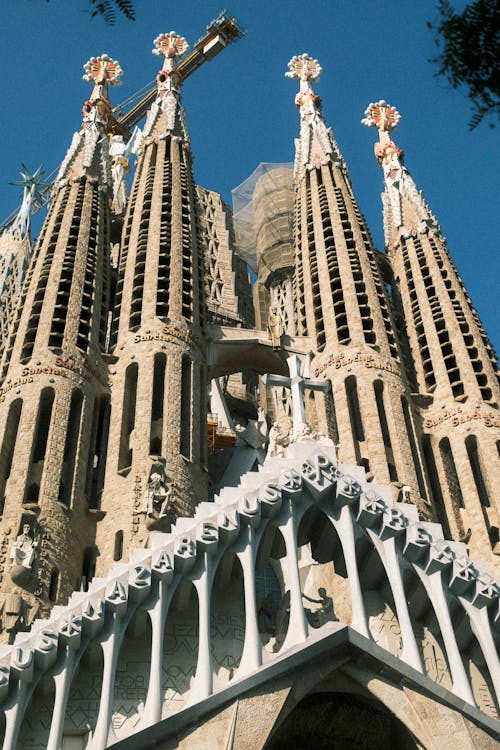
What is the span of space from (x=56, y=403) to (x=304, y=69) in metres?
23.8

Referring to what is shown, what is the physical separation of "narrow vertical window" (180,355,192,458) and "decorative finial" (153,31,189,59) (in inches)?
727

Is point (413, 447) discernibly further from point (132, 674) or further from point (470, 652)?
point (132, 674)

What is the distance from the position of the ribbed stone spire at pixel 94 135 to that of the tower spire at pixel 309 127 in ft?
22.8

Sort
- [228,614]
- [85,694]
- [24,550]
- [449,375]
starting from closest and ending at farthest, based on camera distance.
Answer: [85,694] → [228,614] → [24,550] → [449,375]

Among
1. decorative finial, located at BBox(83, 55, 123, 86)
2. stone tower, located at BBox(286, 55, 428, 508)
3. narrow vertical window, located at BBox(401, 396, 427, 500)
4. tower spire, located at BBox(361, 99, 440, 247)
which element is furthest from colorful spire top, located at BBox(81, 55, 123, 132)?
narrow vertical window, located at BBox(401, 396, 427, 500)

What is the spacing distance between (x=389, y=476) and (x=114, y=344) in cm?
781

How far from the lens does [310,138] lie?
38.0 meters

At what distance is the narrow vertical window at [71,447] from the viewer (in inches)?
869

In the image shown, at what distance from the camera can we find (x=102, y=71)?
3944cm

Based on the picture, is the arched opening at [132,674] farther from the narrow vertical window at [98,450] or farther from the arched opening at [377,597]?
the narrow vertical window at [98,450]

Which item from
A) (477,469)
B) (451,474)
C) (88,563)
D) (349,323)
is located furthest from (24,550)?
(349,323)

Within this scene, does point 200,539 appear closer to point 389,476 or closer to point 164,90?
point 389,476

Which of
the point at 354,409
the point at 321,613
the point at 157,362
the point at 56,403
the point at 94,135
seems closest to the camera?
the point at 321,613

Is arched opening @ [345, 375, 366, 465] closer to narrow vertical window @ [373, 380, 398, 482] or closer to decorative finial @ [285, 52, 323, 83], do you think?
narrow vertical window @ [373, 380, 398, 482]
